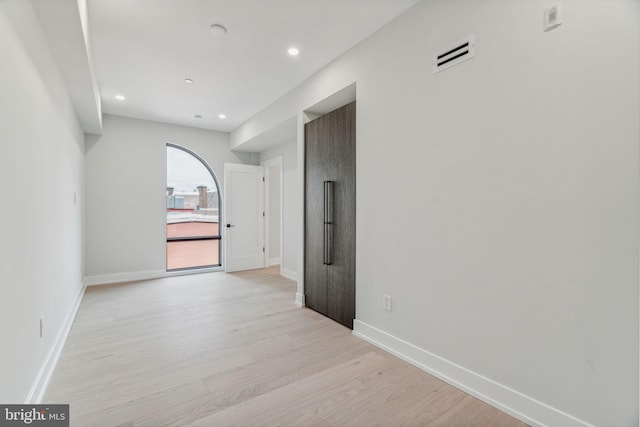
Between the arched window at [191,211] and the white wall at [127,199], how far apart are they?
336 millimetres

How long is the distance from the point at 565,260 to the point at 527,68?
1.10 meters

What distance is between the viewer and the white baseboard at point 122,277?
4.79 metres

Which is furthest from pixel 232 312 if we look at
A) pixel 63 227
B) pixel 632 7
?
pixel 632 7

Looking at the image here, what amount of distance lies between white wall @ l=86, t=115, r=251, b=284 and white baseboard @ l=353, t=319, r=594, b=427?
451cm

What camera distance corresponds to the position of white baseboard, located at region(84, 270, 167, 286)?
4.79 meters

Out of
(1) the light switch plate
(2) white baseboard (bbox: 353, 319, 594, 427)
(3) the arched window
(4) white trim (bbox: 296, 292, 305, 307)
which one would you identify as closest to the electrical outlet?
(2) white baseboard (bbox: 353, 319, 594, 427)

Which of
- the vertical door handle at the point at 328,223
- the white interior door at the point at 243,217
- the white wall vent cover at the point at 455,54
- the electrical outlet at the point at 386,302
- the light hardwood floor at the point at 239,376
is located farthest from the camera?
the white interior door at the point at 243,217

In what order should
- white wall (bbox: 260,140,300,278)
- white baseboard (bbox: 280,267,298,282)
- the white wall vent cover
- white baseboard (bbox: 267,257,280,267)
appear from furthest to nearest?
white baseboard (bbox: 267,257,280,267) → white wall (bbox: 260,140,300,278) → white baseboard (bbox: 280,267,298,282) → the white wall vent cover

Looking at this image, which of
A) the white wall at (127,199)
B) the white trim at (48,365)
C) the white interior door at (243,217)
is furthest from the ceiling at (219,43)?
the white trim at (48,365)

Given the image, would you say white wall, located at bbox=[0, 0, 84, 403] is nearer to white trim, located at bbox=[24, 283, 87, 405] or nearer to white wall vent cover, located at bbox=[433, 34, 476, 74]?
white trim, located at bbox=[24, 283, 87, 405]

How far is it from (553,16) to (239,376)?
2.98 metres

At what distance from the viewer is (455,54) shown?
2.03 m

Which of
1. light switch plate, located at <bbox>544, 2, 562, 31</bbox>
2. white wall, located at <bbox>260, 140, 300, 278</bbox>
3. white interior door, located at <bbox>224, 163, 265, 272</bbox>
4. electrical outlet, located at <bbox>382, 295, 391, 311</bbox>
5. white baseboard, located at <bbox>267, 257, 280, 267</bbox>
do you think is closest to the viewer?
light switch plate, located at <bbox>544, 2, 562, 31</bbox>

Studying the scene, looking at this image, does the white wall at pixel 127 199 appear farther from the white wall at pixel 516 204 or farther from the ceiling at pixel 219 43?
the white wall at pixel 516 204
